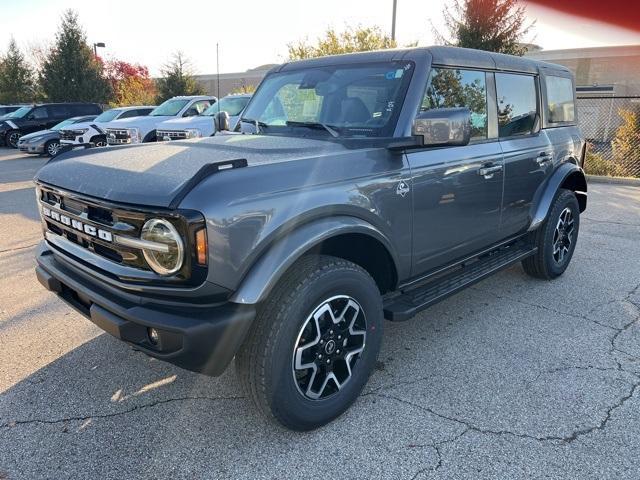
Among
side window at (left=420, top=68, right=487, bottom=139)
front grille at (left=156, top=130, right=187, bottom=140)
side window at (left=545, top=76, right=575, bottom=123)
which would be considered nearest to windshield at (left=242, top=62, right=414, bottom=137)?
side window at (left=420, top=68, right=487, bottom=139)

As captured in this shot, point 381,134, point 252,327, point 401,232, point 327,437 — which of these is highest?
point 381,134

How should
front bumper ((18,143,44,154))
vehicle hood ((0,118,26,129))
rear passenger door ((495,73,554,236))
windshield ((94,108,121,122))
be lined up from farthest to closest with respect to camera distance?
vehicle hood ((0,118,26,129)) < front bumper ((18,143,44,154)) < windshield ((94,108,121,122)) < rear passenger door ((495,73,554,236))

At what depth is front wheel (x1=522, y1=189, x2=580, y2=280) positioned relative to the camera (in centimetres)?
463

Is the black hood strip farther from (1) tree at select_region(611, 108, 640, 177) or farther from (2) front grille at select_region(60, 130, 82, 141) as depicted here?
(2) front grille at select_region(60, 130, 82, 141)

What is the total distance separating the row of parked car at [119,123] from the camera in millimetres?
11645

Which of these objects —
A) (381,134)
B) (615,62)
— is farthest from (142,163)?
(615,62)

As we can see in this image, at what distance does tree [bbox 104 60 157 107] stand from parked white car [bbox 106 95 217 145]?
19731 mm

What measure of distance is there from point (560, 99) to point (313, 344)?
3.83m

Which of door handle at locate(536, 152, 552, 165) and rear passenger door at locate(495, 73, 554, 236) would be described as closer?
rear passenger door at locate(495, 73, 554, 236)

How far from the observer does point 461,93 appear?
354 cm

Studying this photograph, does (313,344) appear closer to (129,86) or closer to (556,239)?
(556,239)

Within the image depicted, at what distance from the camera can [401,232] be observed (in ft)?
9.71

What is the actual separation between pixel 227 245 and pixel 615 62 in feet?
93.0

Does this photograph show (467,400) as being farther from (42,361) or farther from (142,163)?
(42,361)
